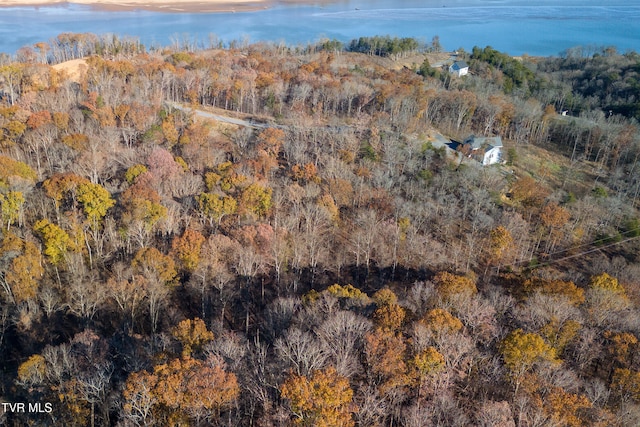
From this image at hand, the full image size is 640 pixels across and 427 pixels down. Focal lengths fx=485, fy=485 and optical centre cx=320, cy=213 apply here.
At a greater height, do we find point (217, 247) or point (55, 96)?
point (55, 96)

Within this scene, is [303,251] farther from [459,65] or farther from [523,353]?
[459,65]

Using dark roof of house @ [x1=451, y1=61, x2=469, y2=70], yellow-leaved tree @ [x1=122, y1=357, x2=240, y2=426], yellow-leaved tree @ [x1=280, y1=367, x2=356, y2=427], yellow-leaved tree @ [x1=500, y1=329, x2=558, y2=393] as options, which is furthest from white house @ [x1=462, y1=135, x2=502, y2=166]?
yellow-leaved tree @ [x1=122, y1=357, x2=240, y2=426]

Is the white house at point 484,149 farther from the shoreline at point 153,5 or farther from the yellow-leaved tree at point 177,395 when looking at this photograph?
the shoreline at point 153,5

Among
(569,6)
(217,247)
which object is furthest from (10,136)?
(569,6)

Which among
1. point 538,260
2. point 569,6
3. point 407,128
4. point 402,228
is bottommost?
point 538,260

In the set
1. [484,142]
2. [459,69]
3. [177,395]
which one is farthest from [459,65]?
[177,395]

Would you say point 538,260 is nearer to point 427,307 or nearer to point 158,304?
point 427,307
